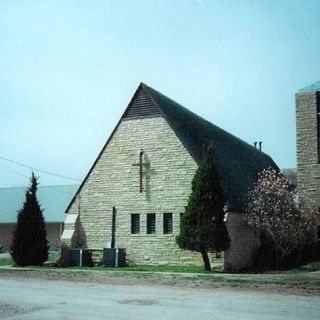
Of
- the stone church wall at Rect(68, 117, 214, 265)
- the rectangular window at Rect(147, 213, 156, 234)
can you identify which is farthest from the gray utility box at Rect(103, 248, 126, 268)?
the rectangular window at Rect(147, 213, 156, 234)

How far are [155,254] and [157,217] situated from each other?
77.2 inches

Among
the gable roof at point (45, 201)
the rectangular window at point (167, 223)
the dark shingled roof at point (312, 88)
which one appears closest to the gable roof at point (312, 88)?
the dark shingled roof at point (312, 88)

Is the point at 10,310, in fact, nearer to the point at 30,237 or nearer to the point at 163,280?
the point at 163,280

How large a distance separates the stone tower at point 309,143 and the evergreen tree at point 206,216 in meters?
7.49

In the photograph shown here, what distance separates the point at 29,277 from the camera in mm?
20859

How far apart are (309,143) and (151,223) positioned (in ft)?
33.5

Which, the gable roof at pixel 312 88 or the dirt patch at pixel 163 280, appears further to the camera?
the gable roof at pixel 312 88

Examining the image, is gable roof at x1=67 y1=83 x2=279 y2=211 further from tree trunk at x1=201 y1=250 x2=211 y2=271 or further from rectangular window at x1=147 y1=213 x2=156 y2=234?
rectangular window at x1=147 y1=213 x2=156 y2=234

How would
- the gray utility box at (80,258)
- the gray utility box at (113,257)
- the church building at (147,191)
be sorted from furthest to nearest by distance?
the gray utility box at (80,258), the church building at (147,191), the gray utility box at (113,257)

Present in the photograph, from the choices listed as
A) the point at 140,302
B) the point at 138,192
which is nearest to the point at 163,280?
the point at 140,302

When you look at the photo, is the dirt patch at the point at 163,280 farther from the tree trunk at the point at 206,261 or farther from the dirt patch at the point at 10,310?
the dirt patch at the point at 10,310

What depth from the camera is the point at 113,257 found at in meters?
25.9

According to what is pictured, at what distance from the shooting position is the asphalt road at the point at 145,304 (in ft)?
34.7

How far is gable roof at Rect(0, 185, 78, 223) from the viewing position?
4975cm
